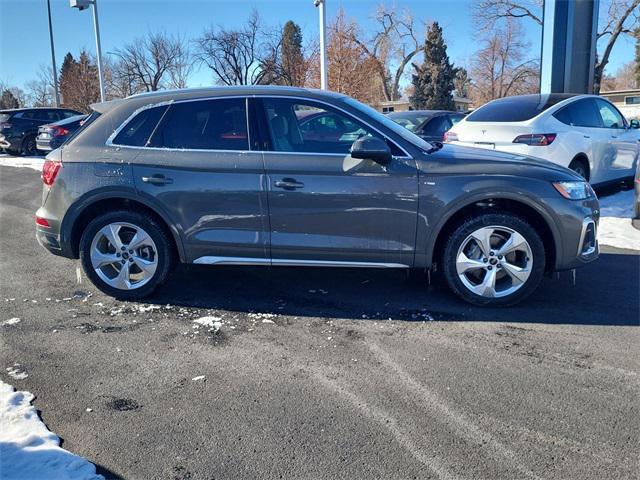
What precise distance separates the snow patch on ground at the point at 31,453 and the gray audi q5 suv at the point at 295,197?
1846 millimetres

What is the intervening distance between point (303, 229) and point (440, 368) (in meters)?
1.59

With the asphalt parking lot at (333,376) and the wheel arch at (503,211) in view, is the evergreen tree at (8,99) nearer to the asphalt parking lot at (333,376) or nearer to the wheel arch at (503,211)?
the asphalt parking lot at (333,376)

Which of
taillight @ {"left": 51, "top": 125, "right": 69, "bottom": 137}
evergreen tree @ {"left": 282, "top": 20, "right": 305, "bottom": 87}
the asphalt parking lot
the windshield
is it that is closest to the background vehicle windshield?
the asphalt parking lot

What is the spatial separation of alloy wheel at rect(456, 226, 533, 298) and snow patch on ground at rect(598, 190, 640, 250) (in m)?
2.64

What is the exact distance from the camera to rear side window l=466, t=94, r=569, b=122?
7613 mm

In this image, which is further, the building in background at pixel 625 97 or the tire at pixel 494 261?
the building in background at pixel 625 97

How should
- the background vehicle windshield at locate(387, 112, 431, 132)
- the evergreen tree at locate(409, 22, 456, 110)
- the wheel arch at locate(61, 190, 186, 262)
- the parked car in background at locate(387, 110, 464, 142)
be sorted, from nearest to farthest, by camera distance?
the wheel arch at locate(61, 190, 186, 262) < the parked car in background at locate(387, 110, 464, 142) < the background vehicle windshield at locate(387, 112, 431, 132) < the evergreen tree at locate(409, 22, 456, 110)

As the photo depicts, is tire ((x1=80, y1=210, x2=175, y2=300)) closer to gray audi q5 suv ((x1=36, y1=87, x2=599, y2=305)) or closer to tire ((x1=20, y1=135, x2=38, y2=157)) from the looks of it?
gray audi q5 suv ((x1=36, y1=87, x2=599, y2=305))

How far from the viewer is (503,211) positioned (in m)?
4.34

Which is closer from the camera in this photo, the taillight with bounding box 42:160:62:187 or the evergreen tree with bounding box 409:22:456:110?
the taillight with bounding box 42:160:62:187

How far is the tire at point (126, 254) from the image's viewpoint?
4.49 metres

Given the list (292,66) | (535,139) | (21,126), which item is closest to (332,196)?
(535,139)

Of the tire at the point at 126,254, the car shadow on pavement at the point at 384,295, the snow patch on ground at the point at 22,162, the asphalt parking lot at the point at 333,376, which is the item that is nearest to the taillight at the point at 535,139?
the car shadow on pavement at the point at 384,295

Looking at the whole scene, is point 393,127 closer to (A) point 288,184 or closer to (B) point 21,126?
(A) point 288,184
